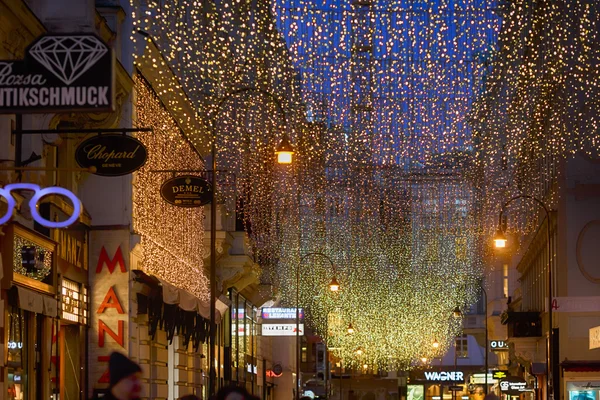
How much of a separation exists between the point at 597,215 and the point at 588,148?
2.73 metres

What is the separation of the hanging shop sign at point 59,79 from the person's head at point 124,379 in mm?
6114

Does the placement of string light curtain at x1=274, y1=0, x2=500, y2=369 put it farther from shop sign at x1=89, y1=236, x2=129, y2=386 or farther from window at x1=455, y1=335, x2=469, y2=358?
window at x1=455, y1=335, x2=469, y2=358

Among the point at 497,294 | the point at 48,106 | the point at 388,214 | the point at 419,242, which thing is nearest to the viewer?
the point at 48,106

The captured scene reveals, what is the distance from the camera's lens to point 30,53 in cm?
1505

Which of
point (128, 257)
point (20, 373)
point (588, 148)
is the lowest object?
point (20, 373)

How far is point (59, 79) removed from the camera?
15141mm

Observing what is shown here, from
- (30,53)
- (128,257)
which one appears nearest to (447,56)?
(128,257)

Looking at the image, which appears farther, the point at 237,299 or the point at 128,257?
the point at 237,299

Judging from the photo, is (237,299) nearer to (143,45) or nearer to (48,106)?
(143,45)

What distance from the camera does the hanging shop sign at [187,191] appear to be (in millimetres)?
28062

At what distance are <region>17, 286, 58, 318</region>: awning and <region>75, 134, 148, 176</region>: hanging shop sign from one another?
2.44 meters

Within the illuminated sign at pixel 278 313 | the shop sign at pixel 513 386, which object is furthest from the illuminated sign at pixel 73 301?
the shop sign at pixel 513 386

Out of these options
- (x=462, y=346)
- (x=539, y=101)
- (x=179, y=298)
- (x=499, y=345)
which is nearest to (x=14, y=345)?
(x=179, y=298)

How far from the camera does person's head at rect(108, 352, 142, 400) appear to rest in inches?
360
